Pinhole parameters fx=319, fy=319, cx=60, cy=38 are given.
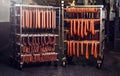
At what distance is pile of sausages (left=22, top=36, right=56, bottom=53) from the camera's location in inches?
531

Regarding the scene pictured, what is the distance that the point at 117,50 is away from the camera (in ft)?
67.1

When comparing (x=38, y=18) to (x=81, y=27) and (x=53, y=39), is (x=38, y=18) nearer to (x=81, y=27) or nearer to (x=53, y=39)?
(x=53, y=39)

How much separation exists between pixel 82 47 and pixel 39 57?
1916 mm

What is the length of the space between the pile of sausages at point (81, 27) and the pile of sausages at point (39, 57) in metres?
1.29

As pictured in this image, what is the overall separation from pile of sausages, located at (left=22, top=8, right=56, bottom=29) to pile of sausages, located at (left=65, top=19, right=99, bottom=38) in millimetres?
757

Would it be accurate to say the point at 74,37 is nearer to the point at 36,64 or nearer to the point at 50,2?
the point at 36,64

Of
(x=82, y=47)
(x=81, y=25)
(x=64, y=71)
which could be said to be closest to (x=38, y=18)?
(x=81, y=25)

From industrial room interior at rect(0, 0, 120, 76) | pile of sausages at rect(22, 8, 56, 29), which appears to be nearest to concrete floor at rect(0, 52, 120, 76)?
industrial room interior at rect(0, 0, 120, 76)

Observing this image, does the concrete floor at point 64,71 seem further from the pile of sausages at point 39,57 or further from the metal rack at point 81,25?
the metal rack at point 81,25

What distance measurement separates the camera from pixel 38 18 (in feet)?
44.5

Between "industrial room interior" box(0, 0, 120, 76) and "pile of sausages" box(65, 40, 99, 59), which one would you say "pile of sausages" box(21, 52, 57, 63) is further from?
"pile of sausages" box(65, 40, 99, 59)

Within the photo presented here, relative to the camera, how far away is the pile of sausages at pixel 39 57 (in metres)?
13.4

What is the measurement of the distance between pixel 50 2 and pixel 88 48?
12971 mm

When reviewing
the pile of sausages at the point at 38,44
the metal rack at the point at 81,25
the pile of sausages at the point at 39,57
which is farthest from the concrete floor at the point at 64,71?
the pile of sausages at the point at 38,44
